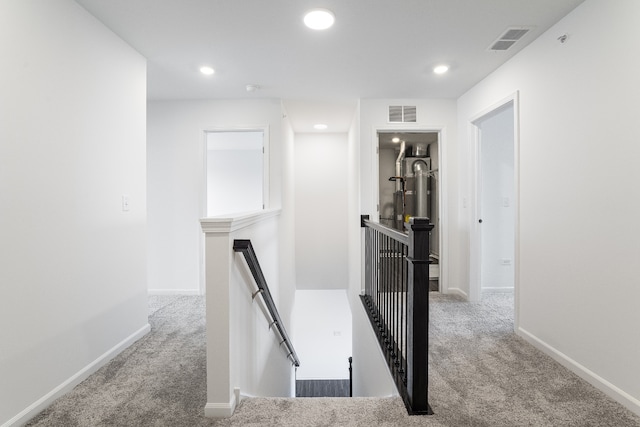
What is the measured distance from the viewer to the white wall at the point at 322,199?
20.0 ft

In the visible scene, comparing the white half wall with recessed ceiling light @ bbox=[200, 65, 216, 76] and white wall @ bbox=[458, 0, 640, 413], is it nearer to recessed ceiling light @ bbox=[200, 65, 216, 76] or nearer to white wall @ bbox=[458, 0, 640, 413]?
recessed ceiling light @ bbox=[200, 65, 216, 76]

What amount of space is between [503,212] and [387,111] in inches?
79.9

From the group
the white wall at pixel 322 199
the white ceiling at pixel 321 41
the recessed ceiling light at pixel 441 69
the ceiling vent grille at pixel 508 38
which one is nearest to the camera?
the white ceiling at pixel 321 41

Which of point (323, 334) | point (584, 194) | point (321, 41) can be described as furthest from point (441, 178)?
point (323, 334)

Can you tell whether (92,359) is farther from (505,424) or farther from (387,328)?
(505,424)

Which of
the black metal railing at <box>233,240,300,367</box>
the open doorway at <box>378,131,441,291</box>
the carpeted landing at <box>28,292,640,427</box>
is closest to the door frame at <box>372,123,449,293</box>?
the open doorway at <box>378,131,441,291</box>

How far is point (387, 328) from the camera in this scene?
8.37 ft

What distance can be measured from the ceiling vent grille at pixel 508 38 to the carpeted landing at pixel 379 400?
7.87 ft

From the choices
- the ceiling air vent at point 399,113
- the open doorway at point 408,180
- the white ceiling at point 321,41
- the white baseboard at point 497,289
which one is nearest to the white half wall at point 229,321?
the white ceiling at point 321,41

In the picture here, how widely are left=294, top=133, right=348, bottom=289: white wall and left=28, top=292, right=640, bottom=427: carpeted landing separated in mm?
3545

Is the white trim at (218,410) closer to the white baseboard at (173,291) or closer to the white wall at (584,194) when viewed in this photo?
the white wall at (584,194)

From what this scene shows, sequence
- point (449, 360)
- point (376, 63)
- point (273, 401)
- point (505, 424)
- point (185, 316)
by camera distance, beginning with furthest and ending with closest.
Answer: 1. point (185, 316)
2. point (376, 63)
3. point (449, 360)
4. point (273, 401)
5. point (505, 424)

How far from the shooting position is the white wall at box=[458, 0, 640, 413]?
1.79 metres

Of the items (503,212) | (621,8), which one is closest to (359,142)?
(503,212)
